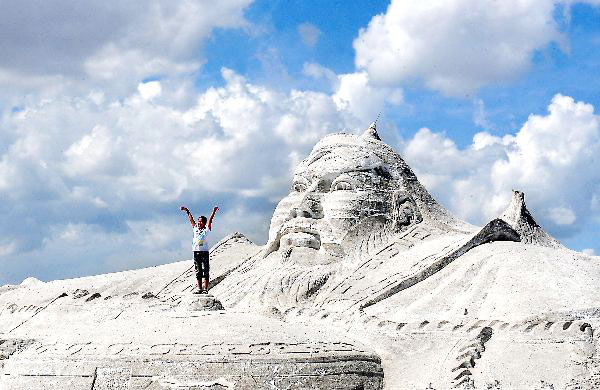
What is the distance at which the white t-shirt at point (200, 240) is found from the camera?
12.8 meters

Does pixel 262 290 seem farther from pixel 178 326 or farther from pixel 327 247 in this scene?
pixel 178 326

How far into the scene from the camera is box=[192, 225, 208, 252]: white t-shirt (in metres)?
12.8

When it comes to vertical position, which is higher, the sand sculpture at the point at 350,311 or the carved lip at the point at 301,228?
the carved lip at the point at 301,228

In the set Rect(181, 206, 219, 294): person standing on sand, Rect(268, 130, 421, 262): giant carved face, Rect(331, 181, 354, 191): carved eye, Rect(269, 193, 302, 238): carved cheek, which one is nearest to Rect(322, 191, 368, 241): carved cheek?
Rect(268, 130, 421, 262): giant carved face

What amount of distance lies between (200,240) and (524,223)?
6.90 meters

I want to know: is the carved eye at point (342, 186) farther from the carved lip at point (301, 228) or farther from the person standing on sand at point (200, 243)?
the person standing on sand at point (200, 243)

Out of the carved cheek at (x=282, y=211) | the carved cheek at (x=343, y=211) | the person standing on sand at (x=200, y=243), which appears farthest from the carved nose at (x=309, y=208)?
the person standing on sand at (x=200, y=243)

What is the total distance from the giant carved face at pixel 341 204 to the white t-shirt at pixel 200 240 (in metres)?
2.88

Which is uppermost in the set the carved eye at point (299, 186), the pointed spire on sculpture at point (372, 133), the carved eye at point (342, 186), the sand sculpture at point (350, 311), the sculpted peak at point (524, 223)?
the pointed spire on sculpture at point (372, 133)

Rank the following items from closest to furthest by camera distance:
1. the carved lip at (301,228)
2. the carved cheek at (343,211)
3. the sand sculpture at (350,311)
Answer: the sand sculpture at (350,311) → the carved cheek at (343,211) → the carved lip at (301,228)

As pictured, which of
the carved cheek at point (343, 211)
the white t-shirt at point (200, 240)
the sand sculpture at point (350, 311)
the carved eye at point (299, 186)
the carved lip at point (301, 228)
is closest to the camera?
the sand sculpture at point (350, 311)

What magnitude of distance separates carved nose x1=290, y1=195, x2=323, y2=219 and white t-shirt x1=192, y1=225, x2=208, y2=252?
3189 millimetres

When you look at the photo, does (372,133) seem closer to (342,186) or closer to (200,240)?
(342,186)

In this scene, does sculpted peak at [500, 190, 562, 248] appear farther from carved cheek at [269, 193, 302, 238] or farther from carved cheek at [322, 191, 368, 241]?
carved cheek at [269, 193, 302, 238]
